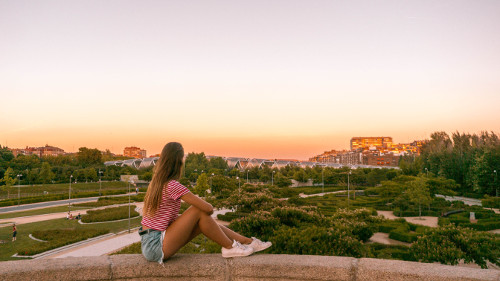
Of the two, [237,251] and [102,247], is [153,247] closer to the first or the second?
[237,251]

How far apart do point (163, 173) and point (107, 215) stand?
114ft

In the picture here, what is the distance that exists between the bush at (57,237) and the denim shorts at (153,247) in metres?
22.0

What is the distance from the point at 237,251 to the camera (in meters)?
3.96

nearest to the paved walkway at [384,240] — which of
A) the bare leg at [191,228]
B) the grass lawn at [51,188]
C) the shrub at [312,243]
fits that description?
the shrub at [312,243]

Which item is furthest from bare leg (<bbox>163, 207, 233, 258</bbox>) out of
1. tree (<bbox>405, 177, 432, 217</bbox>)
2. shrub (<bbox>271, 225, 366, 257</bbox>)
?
tree (<bbox>405, 177, 432, 217</bbox>)

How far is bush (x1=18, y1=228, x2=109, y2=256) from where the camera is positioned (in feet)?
70.9

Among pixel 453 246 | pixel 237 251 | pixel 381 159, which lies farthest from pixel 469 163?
pixel 381 159

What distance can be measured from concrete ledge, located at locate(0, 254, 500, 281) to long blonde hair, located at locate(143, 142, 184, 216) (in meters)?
0.66

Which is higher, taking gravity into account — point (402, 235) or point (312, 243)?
point (312, 243)

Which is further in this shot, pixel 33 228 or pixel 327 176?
pixel 327 176

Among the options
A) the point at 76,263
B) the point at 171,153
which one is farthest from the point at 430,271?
the point at 76,263

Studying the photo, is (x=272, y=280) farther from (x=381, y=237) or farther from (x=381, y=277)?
(x=381, y=237)

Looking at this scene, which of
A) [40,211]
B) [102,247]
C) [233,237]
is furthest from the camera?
[40,211]

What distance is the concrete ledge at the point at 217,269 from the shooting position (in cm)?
353
